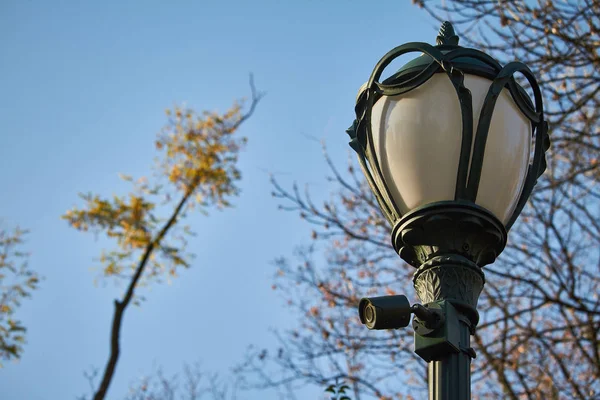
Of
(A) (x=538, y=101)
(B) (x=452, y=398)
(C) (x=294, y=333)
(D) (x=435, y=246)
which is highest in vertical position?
(C) (x=294, y=333)

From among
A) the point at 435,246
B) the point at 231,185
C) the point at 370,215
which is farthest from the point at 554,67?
the point at 231,185

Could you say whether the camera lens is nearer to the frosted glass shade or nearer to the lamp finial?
the frosted glass shade

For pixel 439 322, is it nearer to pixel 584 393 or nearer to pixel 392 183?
pixel 392 183

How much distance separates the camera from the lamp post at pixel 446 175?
2.38m

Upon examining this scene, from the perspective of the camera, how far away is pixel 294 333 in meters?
9.89

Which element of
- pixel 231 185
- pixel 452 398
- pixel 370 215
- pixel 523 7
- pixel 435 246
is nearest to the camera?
pixel 452 398

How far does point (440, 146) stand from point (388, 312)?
0.55m

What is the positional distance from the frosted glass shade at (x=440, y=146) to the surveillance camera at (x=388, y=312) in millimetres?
352

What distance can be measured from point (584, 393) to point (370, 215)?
10.1 feet

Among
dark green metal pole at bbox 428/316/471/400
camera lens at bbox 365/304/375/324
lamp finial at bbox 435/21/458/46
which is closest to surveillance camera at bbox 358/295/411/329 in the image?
camera lens at bbox 365/304/375/324

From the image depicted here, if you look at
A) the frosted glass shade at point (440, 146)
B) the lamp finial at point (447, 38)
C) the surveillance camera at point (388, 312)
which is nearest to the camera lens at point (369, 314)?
the surveillance camera at point (388, 312)

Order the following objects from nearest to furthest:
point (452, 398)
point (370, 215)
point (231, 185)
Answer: point (452, 398) → point (370, 215) → point (231, 185)

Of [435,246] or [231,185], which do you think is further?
[231,185]

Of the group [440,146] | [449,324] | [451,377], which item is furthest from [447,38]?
[451,377]
